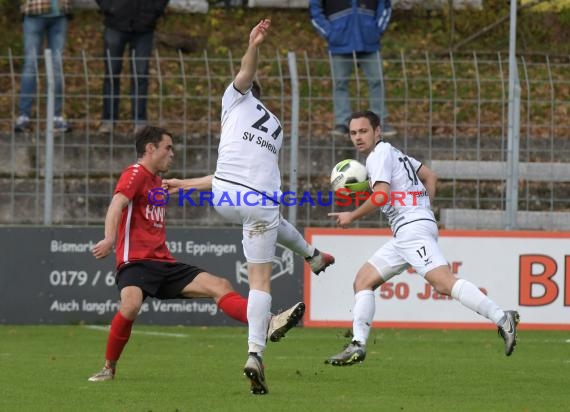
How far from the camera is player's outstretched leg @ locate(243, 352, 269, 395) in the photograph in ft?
29.0

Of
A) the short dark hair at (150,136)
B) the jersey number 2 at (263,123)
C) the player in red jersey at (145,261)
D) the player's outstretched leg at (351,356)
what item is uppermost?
the jersey number 2 at (263,123)

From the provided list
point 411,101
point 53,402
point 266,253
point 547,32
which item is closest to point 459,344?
point 411,101

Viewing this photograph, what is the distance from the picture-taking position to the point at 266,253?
30.6 ft

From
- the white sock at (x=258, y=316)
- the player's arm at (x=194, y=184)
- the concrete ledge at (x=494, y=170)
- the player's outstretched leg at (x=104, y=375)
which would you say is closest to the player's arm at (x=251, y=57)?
the player's arm at (x=194, y=184)

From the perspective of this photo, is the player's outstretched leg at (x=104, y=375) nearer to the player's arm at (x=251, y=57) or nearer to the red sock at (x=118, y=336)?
the red sock at (x=118, y=336)

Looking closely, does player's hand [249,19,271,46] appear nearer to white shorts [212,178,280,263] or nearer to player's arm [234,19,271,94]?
player's arm [234,19,271,94]

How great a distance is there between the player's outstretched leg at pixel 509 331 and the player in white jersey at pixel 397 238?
0.19 ft

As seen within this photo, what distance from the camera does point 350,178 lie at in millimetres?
10789

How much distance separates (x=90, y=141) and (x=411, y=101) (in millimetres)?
3706

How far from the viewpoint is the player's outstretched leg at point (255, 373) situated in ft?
29.0

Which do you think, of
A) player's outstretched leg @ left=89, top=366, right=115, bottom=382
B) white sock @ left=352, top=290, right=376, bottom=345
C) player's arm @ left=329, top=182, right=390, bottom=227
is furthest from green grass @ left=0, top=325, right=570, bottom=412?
player's arm @ left=329, top=182, right=390, bottom=227

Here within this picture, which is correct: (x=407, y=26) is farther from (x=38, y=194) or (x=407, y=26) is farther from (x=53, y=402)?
(x=53, y=402)

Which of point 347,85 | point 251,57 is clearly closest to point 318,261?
point 251,57

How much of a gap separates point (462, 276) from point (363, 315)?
4.56 m
